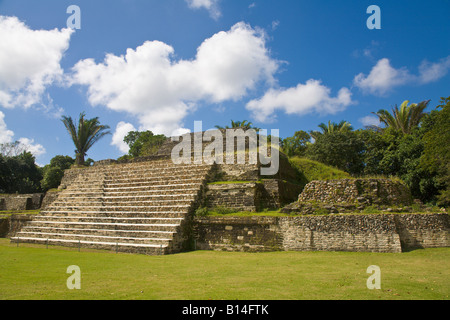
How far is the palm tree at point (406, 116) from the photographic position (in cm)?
2480

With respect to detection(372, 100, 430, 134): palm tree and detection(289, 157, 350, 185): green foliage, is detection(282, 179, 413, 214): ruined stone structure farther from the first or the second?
detection(372, 100, 430, 134): palm tree

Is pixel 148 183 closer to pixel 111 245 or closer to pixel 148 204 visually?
pixel 148 204

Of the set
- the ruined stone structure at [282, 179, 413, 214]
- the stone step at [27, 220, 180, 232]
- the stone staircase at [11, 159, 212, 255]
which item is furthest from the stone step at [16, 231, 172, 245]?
the ruined stone structure at [282, 179, 413, 214]

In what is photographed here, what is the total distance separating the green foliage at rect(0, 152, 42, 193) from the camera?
94.8ft

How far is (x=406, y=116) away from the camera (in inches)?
998

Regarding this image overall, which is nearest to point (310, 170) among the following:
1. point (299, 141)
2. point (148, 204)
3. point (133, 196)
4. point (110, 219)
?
point (148, 204)

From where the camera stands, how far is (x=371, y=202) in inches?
383

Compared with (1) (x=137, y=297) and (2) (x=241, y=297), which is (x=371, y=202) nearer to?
(2) (x=241, y=297)

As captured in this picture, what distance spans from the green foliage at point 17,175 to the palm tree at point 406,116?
34.6 m

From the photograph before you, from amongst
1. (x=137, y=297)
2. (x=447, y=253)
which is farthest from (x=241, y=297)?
(x=447, y=253)

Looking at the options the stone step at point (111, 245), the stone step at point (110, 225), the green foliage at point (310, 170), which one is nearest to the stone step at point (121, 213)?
the stone step at point (110, 225)

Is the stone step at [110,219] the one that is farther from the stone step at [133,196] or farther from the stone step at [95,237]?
the stone step at [133,196]

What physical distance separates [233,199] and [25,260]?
6.64 meters

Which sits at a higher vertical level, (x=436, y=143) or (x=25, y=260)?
(x=436, y=143)
